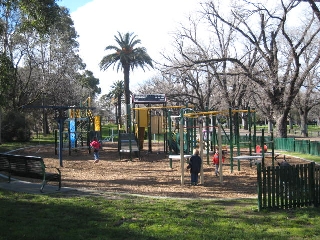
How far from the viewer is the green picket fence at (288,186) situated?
365 inches

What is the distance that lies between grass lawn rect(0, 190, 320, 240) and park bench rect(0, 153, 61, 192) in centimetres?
120

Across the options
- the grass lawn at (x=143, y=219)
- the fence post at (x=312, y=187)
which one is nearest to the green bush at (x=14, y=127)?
the grass lawn at (x=143, y=219)

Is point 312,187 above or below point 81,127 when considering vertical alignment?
below

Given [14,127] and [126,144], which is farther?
[14,127]

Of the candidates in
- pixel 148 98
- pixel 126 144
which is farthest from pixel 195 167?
pixel 148 98

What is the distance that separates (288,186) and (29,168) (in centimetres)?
735

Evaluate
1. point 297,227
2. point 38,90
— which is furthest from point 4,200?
point 38,90

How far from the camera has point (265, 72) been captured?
104 feet

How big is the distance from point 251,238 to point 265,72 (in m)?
26.6

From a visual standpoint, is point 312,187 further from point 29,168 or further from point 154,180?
point 29,168

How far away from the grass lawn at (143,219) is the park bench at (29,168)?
1196 millimetres

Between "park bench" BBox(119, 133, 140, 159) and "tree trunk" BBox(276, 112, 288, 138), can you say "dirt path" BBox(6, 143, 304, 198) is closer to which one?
"park bench" BBox(119, 133, 140, 159)

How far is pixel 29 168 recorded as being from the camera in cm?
1193

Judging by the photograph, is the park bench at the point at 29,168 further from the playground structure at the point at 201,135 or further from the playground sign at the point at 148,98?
the playground sign at the point at 148,98
